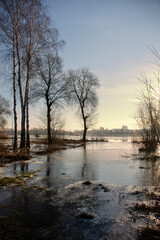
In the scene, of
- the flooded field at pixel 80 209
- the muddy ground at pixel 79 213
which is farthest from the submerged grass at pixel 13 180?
the muddy ground at pixel 79 213

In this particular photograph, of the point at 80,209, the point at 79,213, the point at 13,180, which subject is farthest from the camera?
the point at 13,180

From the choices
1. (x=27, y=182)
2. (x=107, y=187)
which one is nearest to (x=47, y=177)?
(x=27, y=182)

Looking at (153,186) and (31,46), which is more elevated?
(31,46)

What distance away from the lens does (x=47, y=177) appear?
498cm

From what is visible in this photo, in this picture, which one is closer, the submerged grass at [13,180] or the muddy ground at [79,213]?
the muddy ground at [79,213]

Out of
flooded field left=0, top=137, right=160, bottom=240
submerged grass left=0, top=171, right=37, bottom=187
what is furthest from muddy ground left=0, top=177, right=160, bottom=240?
submerged grass left=0, top=171, right=37, bottom=187

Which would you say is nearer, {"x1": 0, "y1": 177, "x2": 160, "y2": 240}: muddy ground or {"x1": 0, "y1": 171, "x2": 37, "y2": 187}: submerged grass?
{"x1": 0, "y1": 177, "x2": 160, "y2": 240}: muddy ground

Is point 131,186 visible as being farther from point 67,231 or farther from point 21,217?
point 21,217

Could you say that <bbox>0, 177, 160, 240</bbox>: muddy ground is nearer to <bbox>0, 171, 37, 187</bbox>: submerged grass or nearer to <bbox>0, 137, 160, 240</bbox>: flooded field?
<bbox>0, 137, 160, 240</bbox>: flooded field

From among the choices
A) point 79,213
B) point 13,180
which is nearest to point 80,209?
point 79,213

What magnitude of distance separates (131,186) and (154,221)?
1.81 meters

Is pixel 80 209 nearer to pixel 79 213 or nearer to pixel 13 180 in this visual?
pixel 79 213

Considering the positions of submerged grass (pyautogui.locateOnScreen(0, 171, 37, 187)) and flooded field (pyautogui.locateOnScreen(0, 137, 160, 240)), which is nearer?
flooded field (pyautogui.locateOnScreen(0, 137, 160, 240))

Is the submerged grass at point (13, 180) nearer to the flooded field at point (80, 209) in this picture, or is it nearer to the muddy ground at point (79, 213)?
the flooded field at point (80, 209)
